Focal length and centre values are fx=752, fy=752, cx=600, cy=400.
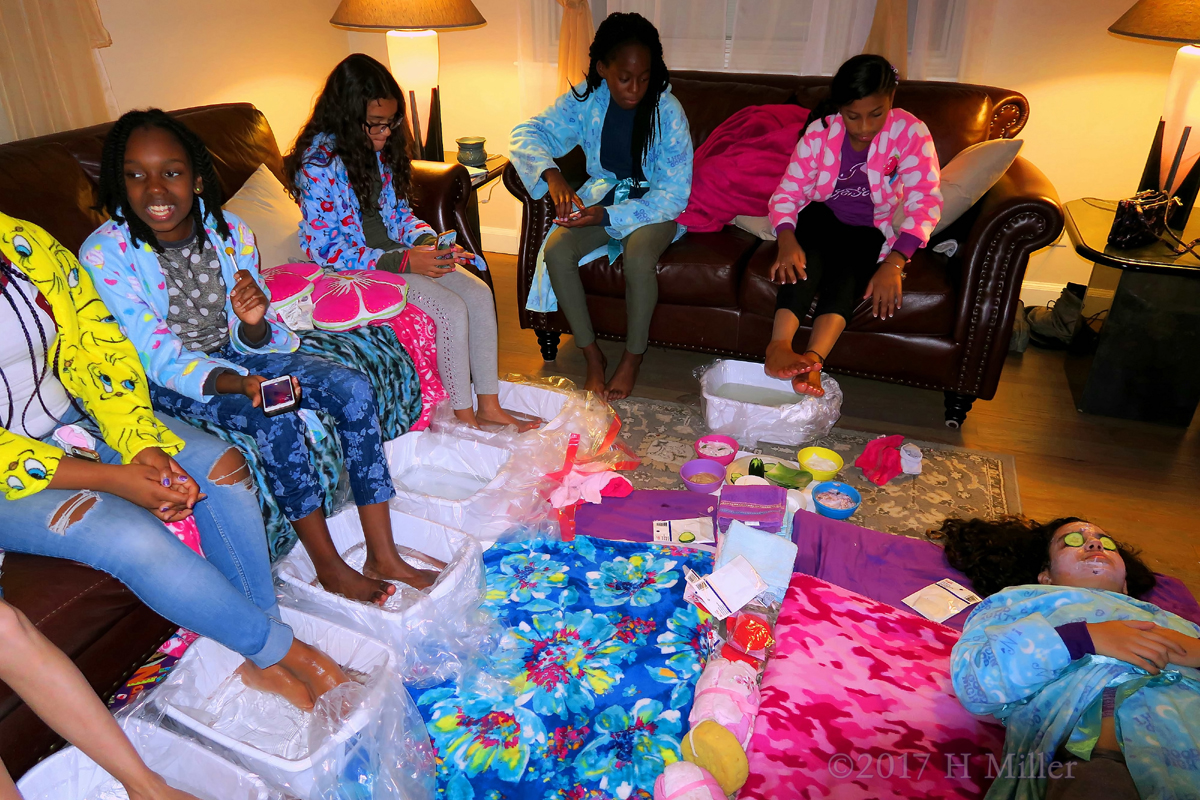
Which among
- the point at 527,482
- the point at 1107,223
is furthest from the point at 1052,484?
the point at 527,482

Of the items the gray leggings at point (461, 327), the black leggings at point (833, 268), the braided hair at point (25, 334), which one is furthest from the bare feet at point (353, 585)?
the black leggings at point (833, 268)

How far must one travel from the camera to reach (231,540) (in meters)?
1.49

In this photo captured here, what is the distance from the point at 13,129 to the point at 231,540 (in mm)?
1657

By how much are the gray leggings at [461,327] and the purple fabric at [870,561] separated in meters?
1.00

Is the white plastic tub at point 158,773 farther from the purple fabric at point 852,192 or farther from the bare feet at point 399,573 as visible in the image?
the purple fabric at point 852,192

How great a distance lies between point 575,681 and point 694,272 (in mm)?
1488

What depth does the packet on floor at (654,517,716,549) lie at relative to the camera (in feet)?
6.10

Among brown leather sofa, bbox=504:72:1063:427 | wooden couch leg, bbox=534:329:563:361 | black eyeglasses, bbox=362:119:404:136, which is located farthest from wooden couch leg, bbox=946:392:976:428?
black eyeglasses, bbox=362:119:404:136

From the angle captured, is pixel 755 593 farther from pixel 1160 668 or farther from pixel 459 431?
pixel 459 431

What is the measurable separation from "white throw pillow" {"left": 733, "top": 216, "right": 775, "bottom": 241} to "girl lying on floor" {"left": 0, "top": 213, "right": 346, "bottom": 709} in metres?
1.89

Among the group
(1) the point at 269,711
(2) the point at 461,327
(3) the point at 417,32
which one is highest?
(3) the point at 417,32

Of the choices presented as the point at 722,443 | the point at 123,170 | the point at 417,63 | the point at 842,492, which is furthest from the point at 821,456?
the point at 417,63

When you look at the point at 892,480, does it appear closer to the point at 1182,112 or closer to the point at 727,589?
the point at 727,589

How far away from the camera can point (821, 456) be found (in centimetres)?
217
